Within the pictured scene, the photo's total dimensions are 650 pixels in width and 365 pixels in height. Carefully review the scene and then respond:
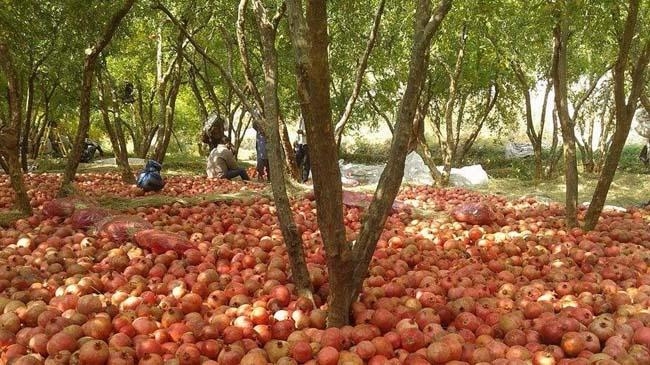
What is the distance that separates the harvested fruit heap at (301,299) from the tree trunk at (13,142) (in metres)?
0.31

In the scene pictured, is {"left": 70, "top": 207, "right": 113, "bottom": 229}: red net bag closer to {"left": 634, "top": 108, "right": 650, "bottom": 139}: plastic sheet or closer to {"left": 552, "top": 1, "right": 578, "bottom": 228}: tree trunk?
{"left": 552, "top": 1, "right": 578, "bottom": 228}: tree trunk

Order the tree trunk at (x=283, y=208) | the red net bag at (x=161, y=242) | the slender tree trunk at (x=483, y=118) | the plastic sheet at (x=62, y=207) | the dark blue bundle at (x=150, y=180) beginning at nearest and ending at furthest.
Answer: the tree trunk at (x=283, y=208) → the red net bag at (x=161, y=242) → the plastic sheet at (x=62, y=207) → the dark blue bundle at (x=150, y=180) → the slender tree trunk at (x=483, y=118)

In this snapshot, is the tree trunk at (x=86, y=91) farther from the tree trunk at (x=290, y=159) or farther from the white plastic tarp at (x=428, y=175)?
the white plastic tarp at (x=428, y=175)

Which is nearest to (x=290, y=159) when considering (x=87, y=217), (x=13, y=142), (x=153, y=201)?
(x=153, y=201)

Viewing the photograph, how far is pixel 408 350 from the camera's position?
3.21 m

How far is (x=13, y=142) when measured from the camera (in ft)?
19.4

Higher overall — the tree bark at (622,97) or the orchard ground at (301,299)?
the tree bark at (622,97)

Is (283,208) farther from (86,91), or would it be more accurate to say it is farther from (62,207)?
(86,91)

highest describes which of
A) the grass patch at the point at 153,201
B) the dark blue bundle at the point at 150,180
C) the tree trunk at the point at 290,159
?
the tree trunk at the point at 290,159

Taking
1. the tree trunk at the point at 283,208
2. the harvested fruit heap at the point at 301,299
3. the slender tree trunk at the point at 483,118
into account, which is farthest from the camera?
the slender tree trunk at the point at 483,118

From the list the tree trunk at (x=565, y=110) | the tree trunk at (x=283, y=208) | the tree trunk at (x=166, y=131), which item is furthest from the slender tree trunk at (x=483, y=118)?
the tree trunk at (x=283, y=208)

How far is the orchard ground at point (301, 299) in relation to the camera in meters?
3.13

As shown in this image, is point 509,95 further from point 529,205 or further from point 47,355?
point 47,355

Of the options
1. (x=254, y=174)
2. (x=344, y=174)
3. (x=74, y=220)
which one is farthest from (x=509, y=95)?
(x=74, y=220)
